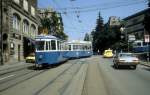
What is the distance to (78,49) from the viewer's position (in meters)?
55.2

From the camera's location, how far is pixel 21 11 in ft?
179

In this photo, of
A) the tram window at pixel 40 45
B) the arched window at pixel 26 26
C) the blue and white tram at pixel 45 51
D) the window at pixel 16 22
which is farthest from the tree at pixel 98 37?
the tram window at pixel 40 45

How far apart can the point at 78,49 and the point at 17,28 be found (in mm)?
10082

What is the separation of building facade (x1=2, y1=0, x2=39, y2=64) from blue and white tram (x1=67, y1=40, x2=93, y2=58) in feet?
20.0

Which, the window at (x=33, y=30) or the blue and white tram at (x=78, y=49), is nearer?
the blue and white tram at (x=78, y=49)

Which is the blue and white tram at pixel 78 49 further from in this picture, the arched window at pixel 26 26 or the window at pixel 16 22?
the arched window at pixel 26 26

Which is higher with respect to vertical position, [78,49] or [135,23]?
[135,23]

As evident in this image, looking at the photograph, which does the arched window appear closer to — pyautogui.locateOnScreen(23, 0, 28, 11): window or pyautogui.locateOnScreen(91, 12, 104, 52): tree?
pyautogui.locateOnScreen(23, 0, 28, 11): window

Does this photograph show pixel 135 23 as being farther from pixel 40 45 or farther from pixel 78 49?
pixel 40 45

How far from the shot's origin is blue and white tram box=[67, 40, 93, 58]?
52769mm

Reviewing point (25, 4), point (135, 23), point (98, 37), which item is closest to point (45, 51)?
point (25, 4)

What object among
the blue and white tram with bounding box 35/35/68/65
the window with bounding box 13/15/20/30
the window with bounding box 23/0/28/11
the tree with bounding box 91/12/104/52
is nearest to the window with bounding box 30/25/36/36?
the window with bounding box 23/0/28/11

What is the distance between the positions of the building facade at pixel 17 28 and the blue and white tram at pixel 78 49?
610 cm

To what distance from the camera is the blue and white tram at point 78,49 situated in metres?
52.8
